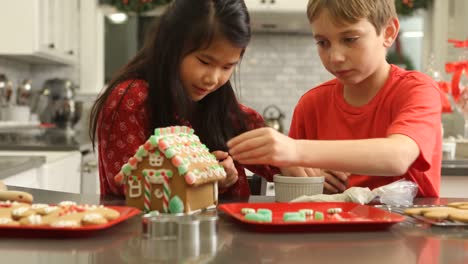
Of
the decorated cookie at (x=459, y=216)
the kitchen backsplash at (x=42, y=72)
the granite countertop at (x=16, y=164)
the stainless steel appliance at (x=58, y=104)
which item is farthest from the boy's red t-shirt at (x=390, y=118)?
the kitchen backsplash at (x=42, y=72)

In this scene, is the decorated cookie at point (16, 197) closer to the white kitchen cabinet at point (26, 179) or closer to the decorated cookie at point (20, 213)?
the decorated cookie at point (20, 213)

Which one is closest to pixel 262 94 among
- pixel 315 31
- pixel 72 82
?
pixel 72 82

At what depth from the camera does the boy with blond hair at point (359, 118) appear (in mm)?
1114

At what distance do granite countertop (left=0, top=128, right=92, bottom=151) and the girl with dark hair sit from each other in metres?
1.66

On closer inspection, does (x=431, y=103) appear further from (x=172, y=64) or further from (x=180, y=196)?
(x=180, y=196)

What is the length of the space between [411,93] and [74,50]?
3364 millimetres

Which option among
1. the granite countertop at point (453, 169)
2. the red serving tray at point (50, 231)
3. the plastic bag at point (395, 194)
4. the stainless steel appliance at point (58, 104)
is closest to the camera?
the red serving tray at point (50, 231)

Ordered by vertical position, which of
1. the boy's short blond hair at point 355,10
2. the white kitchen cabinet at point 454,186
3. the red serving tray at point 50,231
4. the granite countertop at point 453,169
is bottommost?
the white kitchen cabinet at point 454,186

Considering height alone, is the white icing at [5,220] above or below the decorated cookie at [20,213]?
below

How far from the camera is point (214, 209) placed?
114 centimetres

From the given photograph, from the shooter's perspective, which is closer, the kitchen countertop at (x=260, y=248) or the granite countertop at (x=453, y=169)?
the kitchen countertop at (x=260, y=248)

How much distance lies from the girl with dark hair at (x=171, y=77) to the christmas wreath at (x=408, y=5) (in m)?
2.97

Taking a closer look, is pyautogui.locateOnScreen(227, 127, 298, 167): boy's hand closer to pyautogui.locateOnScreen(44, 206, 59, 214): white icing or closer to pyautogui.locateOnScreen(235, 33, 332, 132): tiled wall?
pyautogui.locateOnScreen(44, 206, 59, 214): white icing

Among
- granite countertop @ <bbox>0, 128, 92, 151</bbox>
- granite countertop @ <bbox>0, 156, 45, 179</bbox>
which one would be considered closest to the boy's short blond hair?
granite countertop @ <bbox>0, 156, 45, 179</bbox>
